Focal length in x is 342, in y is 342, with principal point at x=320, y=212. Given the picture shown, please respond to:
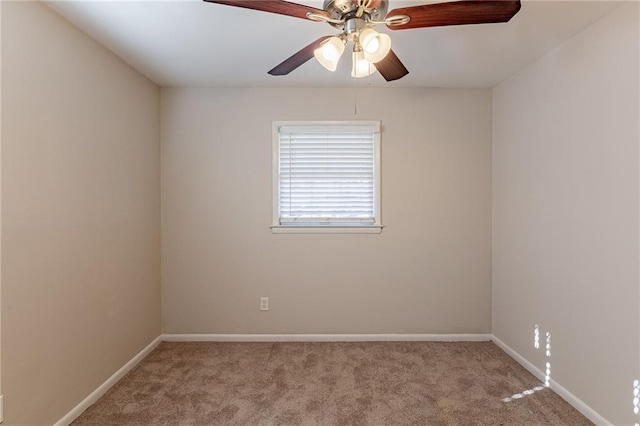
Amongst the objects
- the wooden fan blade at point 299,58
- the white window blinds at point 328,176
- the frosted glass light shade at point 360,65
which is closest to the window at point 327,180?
the white window blinds at point 328,176

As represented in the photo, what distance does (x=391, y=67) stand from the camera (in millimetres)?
2061

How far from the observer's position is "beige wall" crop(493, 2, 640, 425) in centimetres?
187

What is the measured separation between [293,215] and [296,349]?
1219 mm

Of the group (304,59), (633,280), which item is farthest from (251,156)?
(633,280)

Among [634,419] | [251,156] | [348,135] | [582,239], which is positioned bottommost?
[634,419]

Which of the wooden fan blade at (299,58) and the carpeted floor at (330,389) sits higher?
the wooden fan blade at (299,58)

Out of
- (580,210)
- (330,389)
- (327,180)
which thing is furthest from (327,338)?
(580,210)

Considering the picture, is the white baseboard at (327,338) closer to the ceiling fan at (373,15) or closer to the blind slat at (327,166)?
the blind slat at (327,166)

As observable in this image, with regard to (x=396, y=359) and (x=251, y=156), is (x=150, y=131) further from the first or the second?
(x=396, y=359)

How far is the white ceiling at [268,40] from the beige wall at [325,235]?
0.91 feet

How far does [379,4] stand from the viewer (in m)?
1.54

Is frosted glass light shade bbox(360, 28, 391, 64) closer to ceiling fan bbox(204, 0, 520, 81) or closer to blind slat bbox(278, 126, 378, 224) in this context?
ceiling fan bbox(204, 0, 520, 81)

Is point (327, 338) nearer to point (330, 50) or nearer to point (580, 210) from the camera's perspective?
point (580, 210)

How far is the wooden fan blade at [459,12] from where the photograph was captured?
55.1 inches
